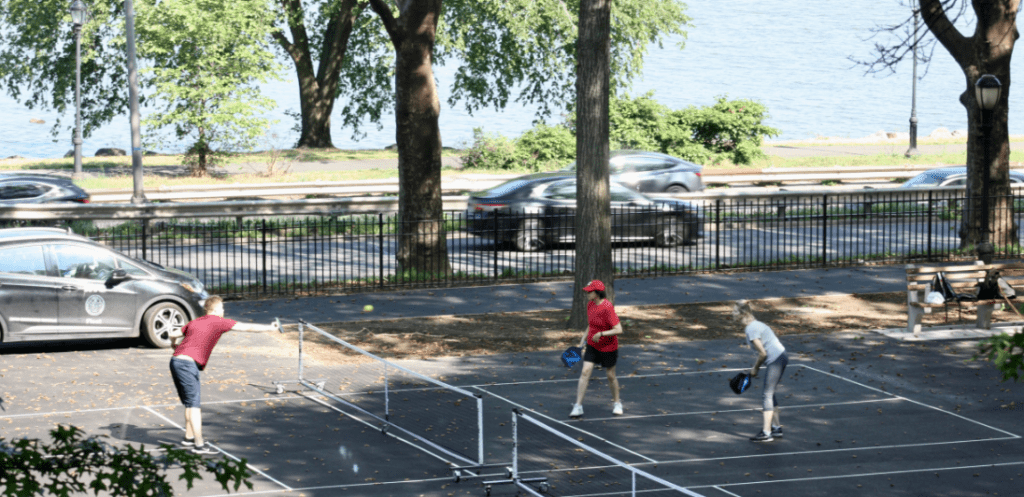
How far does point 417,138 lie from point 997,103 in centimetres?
1092

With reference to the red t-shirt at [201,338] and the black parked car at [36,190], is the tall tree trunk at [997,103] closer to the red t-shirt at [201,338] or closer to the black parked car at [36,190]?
the red t-shirt at [201,338]

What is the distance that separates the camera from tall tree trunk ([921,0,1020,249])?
2073 cm

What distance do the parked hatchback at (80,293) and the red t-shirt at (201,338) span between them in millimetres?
4047

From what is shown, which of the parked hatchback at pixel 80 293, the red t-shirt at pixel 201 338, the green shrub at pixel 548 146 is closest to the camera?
the red t-shirt at pixel 201 338

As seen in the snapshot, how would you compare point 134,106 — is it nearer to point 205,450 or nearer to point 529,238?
point 529,238

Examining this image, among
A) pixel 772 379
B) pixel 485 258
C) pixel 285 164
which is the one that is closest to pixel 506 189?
pixel 485 258

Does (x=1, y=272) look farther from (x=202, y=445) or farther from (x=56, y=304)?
(x=202, y=445)

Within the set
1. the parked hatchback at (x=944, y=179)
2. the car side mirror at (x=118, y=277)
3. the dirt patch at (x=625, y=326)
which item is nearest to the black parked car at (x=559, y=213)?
the dirt patch at (x=625, y=326)

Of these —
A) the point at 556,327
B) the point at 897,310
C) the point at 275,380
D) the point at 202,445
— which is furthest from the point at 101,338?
the point at 897,310

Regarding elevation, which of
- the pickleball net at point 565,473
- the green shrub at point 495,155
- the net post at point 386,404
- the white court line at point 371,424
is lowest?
the pickleball net at point 565,473

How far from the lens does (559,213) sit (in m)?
22.2

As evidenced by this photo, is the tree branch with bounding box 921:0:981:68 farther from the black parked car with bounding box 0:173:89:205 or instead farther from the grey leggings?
the black parked car with bounding box 0:173:89:205

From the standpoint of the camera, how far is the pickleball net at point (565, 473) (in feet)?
29.6

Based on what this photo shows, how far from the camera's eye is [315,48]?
151ft
